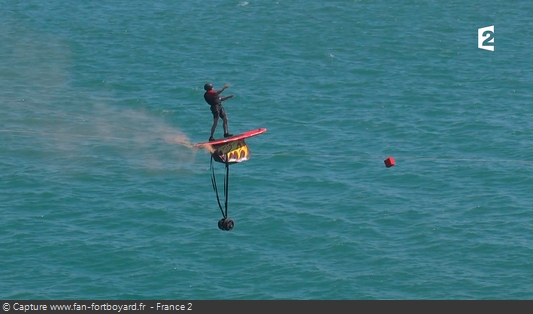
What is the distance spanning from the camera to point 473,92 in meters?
131

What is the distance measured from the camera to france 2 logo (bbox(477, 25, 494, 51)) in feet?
488

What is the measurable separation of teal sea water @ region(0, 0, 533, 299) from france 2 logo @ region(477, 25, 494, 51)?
38.4 inches

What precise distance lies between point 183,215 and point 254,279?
14.2 metres

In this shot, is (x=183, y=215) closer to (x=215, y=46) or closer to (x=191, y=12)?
(x=215, y=46)

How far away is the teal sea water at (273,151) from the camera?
3489 inches

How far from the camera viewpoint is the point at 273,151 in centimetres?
11206

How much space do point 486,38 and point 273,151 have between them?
170 ft
